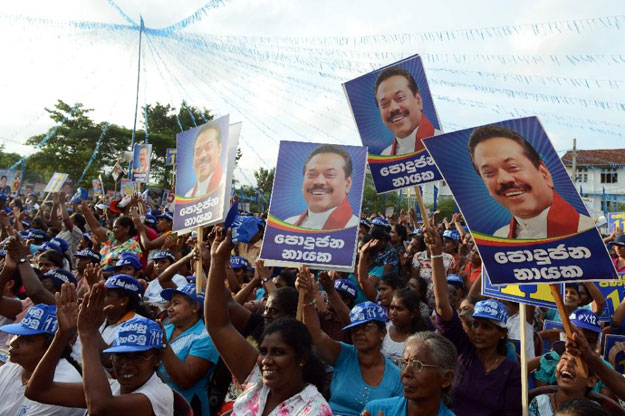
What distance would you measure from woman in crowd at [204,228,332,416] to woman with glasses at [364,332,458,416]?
379mm

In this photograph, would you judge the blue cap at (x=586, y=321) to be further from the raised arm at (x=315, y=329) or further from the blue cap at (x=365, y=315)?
the raised arm at (x=315, y=329)

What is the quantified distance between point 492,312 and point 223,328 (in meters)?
2.05

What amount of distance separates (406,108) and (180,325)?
3202 millimetres

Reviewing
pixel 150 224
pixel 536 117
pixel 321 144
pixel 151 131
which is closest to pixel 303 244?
pixel 321 144

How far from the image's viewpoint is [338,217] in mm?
4652

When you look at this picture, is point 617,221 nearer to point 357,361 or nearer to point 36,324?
point 357,361

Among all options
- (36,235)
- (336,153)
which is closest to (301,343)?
(336,153)

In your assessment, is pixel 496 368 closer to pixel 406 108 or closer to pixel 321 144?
pixel 321 144

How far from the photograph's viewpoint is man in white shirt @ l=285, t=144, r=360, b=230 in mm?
4648

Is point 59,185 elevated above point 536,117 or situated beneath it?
elevated above

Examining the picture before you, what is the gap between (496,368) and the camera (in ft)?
12.7

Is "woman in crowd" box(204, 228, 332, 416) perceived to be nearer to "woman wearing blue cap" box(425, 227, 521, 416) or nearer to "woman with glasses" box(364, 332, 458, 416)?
"woman with glasses" box(364, 332, 458, 416)

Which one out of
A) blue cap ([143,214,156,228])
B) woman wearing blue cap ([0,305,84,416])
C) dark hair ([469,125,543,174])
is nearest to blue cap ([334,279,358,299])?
dark hair ([469,125,543,174])

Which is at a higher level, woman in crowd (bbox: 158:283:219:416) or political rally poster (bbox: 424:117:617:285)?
political rally poster (bbox: 424:117:617:285)
